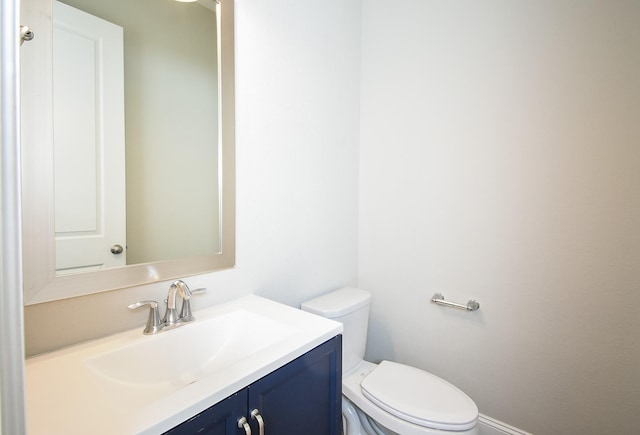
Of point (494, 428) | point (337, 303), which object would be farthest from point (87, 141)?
point (494, 428)

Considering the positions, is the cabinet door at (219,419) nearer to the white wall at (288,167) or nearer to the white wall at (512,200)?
the white wall at (288,167)

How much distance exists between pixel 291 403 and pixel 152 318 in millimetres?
484

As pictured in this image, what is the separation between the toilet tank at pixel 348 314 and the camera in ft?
4.32

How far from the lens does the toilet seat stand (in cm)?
103

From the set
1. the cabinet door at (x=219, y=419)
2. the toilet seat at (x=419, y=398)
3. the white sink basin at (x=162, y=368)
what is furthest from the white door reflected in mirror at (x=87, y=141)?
the toilet seat at (x=419, y=398)

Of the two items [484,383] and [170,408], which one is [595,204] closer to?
[484,383]

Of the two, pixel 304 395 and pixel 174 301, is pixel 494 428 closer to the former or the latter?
pixel 304 395

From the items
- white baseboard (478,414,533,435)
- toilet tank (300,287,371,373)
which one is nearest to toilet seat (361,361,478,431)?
toilet tank (300,287,371,373)

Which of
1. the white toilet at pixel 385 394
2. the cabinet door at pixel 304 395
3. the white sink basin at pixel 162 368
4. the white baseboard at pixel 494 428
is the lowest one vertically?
the white baseboard at pixel 494 428

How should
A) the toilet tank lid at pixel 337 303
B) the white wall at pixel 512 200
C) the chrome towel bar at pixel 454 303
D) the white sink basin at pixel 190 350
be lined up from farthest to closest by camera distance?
the chrome towel bar at pixel 454 303 < the toilet tank lid at pixel 337 303 < the white wall at pixel 512 200 < the white sink basin at pixel 190 350

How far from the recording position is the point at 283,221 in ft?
4.40

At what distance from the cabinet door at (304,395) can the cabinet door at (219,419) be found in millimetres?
31

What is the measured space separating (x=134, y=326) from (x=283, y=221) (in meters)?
0.69

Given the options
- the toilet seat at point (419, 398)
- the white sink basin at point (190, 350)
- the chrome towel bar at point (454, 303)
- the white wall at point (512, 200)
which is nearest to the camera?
the white sink basin at point (190, 350)
